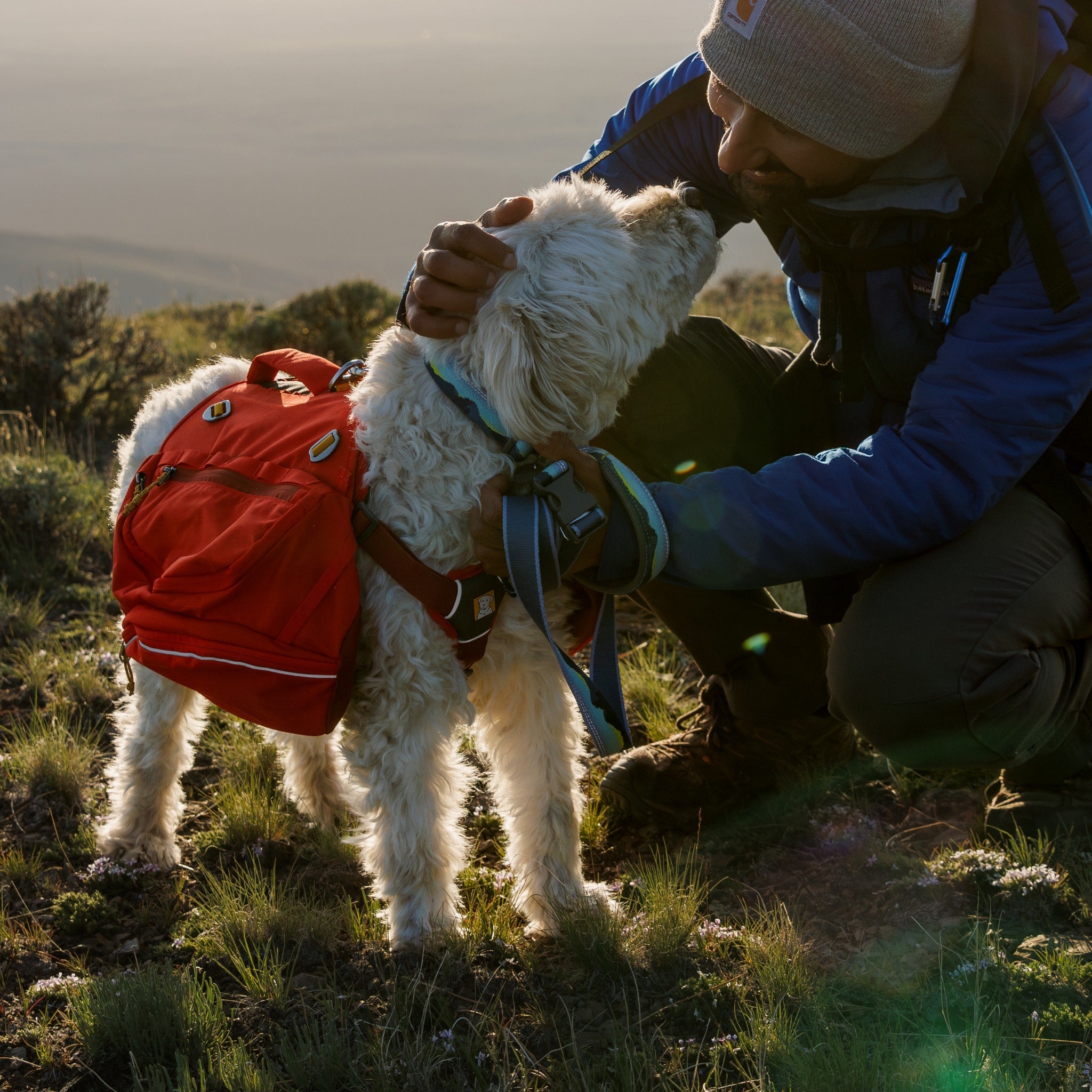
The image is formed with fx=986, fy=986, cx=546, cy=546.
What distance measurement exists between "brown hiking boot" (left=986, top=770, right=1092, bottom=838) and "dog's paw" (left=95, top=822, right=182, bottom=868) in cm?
270

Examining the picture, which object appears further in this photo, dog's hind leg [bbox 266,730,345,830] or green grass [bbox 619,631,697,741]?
green grass [bbox 619,631,697,741]

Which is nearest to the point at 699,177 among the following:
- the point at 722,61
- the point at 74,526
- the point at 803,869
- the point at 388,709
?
the point at 722,61

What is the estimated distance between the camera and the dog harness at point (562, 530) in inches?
92.7

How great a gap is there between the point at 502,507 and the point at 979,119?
1484 mm

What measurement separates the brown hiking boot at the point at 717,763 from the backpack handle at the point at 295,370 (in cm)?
170

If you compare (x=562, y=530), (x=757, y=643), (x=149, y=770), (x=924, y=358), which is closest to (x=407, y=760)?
(x=562, y=530)

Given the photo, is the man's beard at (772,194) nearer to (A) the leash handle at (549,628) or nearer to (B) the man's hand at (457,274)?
(B) the man's hand at (457,274)

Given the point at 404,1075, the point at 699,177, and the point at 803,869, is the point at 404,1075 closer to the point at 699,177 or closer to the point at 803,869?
the point at 803,869

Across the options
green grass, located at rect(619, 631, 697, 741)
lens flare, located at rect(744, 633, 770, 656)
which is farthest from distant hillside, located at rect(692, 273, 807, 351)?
lens flare, located at rect(744, 633, 770, 656)

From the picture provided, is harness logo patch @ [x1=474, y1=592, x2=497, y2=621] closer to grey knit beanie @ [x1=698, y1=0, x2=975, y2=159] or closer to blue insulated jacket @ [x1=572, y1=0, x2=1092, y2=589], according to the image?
blue insulated jacket @ [x1=572, y1=0, x2=1092, y2=589]

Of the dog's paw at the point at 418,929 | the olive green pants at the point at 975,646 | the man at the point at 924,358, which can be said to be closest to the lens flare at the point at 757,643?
the man at the point at 924,358

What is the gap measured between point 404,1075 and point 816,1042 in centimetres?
94

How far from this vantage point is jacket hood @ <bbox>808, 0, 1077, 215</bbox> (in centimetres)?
236

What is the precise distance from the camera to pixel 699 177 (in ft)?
11.4
